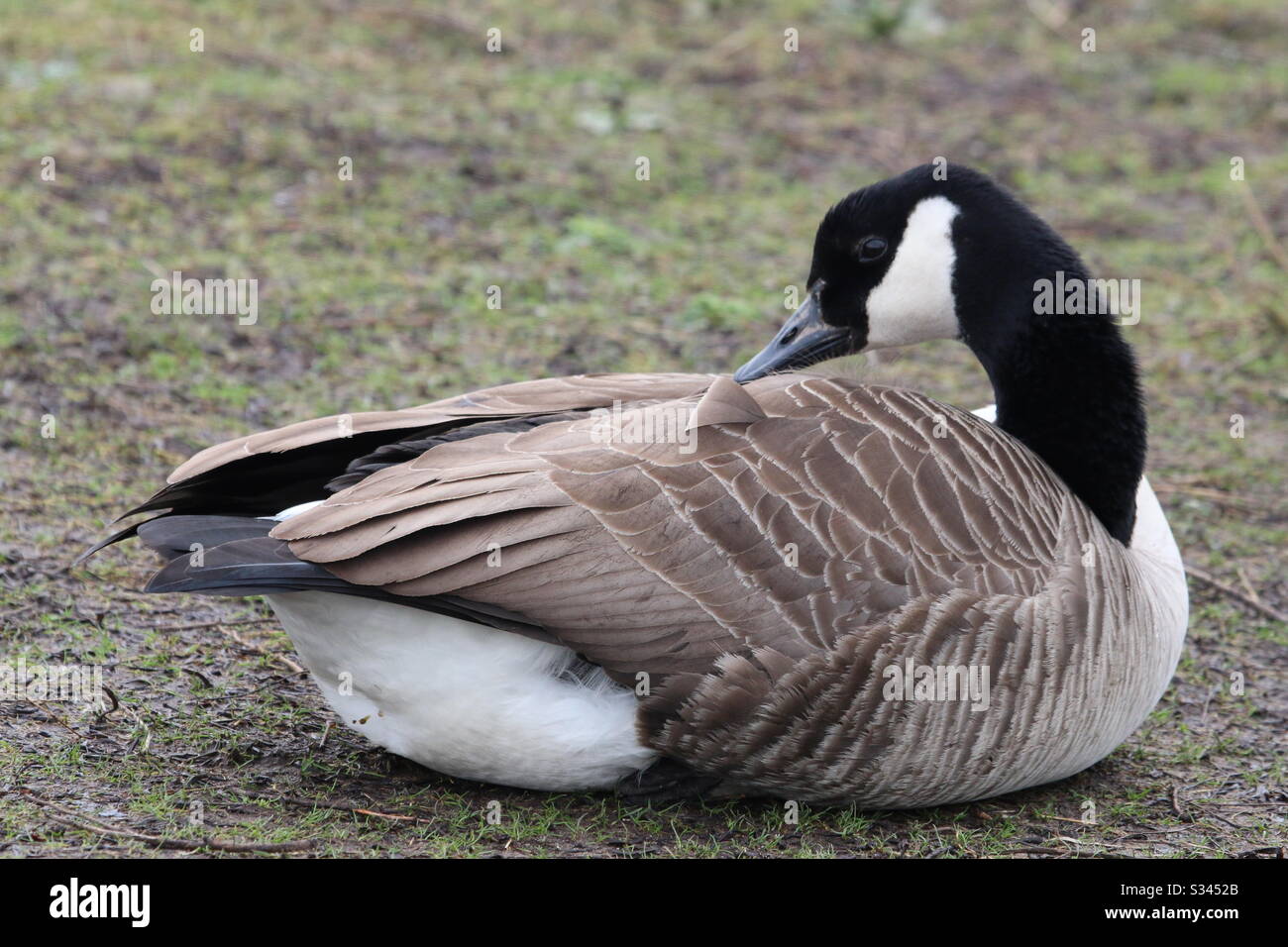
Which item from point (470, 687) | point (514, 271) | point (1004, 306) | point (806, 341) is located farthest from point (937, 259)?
point (514, 271)

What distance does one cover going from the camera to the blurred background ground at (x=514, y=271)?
12.5ft

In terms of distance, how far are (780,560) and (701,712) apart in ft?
1.30

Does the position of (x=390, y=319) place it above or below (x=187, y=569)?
above

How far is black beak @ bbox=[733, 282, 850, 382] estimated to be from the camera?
451cm

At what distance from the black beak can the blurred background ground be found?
14cm

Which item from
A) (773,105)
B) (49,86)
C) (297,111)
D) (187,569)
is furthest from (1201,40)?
(187,569)

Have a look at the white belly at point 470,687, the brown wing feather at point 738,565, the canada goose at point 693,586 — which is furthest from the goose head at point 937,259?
the white belly at point 470,687

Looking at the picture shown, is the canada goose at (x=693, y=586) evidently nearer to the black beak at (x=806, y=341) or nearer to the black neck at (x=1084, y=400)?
the black neck at (x=1084, y=400)

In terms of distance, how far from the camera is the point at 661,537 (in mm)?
3494

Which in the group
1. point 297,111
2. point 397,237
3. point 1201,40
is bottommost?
point 397,237

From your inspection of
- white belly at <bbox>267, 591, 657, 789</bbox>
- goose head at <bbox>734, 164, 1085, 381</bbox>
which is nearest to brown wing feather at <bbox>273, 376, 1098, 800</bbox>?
white belly at <bbox>267, 591, 657, 789</bbox>

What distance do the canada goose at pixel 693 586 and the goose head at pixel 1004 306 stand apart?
0.29 meters

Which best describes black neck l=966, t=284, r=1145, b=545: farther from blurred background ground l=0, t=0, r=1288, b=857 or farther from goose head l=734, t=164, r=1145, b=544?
blurred background ground l=0, t=0, r=1288, b=857

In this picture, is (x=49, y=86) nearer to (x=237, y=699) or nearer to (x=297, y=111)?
(x=297, y=111)
